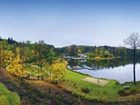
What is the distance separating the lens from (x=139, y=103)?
3903 centimetres

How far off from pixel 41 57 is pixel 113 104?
63447mm

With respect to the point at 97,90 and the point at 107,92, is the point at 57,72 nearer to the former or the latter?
Result: the point at 97,90

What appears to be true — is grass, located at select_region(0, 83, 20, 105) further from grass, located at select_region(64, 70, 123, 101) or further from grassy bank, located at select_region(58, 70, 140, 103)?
grass, located at select_region(64, 70, 123, 101)

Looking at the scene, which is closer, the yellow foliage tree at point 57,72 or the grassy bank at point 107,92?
the grassy bank at point 107,92

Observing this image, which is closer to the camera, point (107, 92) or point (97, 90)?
point (107, 92)

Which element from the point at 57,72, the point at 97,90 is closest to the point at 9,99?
the point at 97,90

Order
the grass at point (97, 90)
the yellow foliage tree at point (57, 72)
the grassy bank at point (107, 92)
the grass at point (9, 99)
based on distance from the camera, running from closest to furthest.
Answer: the grass at point (9, 99)
the grassy bank at point (107, 92)
the grass at point (97, 90)
the yellow foliage tree at point (57, 72)

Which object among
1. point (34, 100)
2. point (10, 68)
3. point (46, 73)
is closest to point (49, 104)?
point (34, 100)

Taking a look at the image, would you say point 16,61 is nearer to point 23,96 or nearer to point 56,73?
point 56,73

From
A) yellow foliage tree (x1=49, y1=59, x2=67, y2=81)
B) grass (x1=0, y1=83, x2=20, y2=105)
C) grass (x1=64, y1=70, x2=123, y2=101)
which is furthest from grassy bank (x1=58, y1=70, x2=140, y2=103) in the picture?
grass (x1=0, y1=83, x2=20, y2=105)

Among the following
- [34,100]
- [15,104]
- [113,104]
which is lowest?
[113,104]

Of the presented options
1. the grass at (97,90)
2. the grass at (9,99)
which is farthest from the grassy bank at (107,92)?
the grass at (9,99)

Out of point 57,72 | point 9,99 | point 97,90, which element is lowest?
point 97,90

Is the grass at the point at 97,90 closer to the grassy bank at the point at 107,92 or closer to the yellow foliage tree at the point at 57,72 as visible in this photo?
the grassy bank at the point at 107,92
